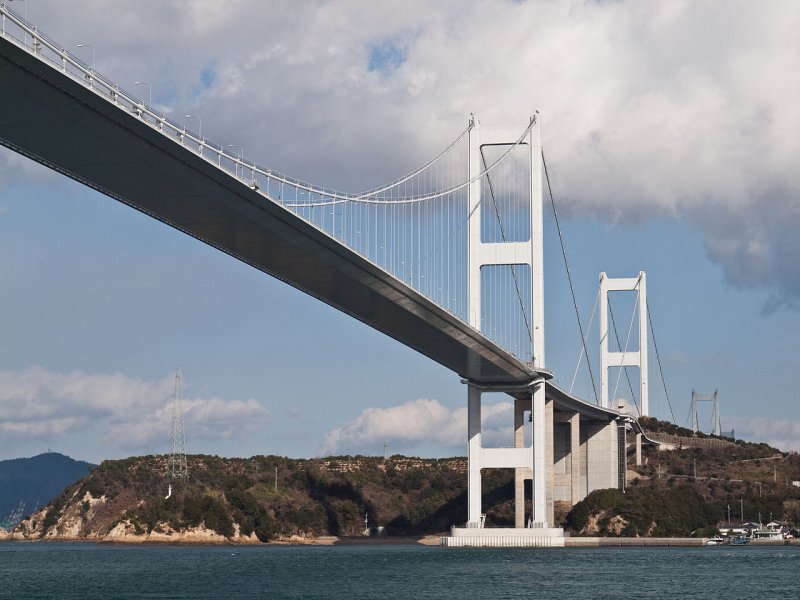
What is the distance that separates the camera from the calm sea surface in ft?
119

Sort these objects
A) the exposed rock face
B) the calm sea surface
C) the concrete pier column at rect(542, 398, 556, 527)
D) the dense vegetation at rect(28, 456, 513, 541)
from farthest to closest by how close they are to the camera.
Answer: the dense vegetation at rect(28, 456, 513, 541)
the exposed rock face
the concrete pier column at rect(542, 398, 556, 527)
the calm sea surface

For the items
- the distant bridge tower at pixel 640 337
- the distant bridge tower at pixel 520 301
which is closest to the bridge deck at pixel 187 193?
the distant bridge tower at pixel 520 301

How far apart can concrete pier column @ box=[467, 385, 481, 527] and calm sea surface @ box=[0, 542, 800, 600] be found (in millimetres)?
1767

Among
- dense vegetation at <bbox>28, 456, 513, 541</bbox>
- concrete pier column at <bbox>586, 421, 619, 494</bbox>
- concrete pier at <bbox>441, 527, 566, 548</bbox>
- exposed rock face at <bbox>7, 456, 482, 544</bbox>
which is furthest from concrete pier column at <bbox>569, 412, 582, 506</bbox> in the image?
concrete pier at <bbox>441, 527, 566, 548</bbox>

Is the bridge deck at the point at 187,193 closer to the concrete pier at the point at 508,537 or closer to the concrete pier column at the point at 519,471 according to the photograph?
the concrete pier at the point at 508,537

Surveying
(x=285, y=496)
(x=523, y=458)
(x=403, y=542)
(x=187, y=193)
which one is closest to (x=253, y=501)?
(x=285, y=496)

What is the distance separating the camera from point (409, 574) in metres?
42.9

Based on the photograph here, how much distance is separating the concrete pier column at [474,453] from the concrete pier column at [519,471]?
2133mm

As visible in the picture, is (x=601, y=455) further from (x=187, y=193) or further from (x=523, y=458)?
(x=187, y=193)

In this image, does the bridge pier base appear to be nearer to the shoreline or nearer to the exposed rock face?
the shoreline

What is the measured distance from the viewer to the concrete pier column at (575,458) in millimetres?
72812

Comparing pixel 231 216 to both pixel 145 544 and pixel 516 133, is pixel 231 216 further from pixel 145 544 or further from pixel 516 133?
pixel 145 544

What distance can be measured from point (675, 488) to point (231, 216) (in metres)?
49.5

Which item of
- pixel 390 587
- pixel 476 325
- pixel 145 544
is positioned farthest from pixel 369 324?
pixel 145 544
